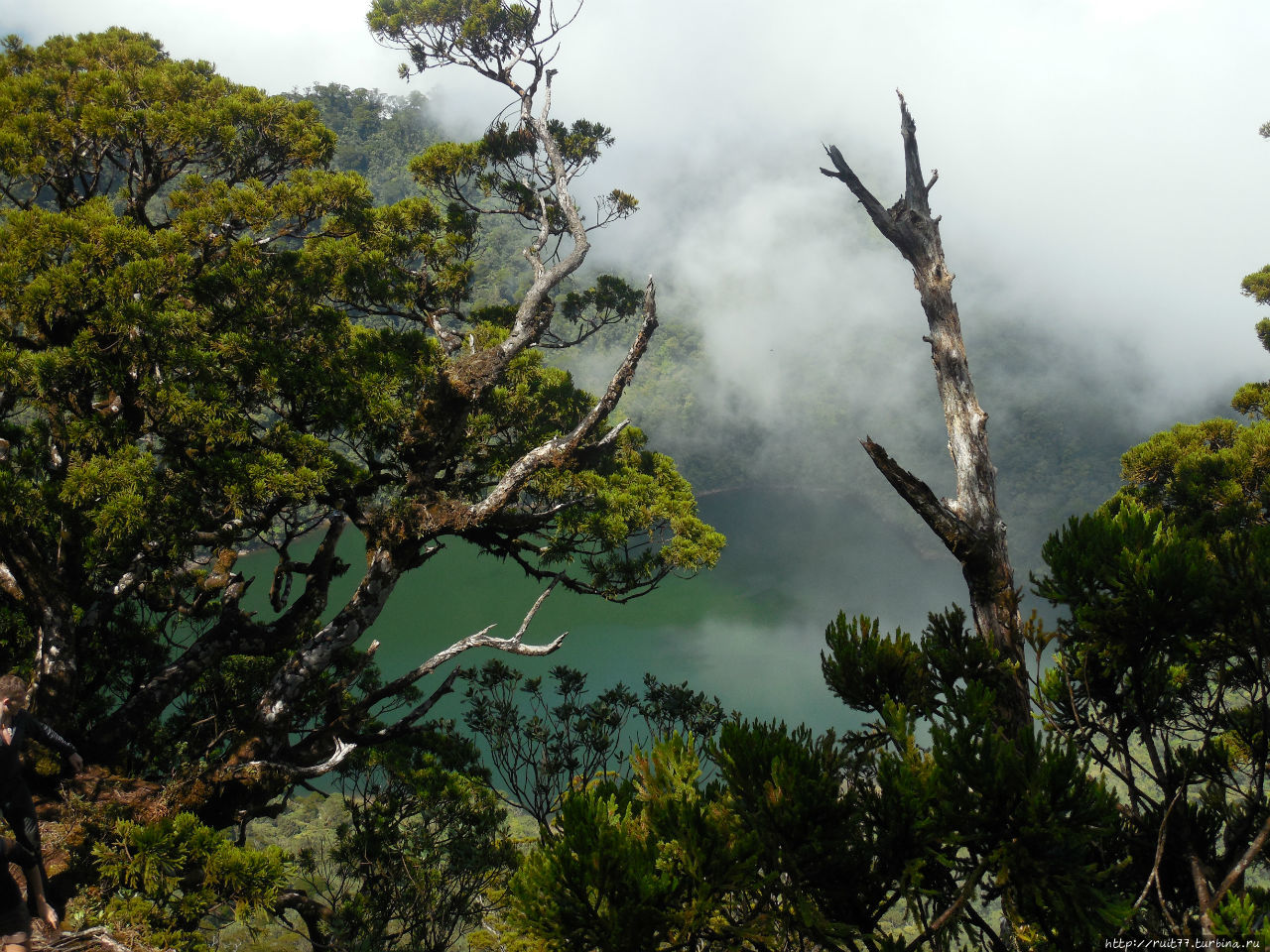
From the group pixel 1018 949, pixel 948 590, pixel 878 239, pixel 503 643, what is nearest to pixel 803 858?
pixel 1018 949

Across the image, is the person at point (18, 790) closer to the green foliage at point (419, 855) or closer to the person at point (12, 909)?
the person at point (12, 909)

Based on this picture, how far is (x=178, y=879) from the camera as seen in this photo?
136 inches

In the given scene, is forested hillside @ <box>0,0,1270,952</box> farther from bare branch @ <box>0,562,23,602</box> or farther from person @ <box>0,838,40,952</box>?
person @ <box>0,838,40,952</box>

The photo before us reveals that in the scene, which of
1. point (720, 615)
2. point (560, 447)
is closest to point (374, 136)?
point (720, 615)

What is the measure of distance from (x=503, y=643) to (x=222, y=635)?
6.81 feet

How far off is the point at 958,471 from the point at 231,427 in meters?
4.24

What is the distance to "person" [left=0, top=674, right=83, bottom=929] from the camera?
8.77 feet

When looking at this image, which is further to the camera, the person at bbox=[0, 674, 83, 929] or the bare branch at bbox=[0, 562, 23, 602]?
the bare branch at bbox=[0, 562, 23, 602]

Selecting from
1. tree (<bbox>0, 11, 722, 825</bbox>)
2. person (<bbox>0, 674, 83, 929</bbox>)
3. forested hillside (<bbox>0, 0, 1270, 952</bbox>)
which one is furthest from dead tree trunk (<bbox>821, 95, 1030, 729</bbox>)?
person (<bbox>0, 674, 83, 929</bbox>)

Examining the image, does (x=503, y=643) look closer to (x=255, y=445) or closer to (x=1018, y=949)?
(x=255, y=445)

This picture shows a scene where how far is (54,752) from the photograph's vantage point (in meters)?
4.29

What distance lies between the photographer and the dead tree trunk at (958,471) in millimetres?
2830

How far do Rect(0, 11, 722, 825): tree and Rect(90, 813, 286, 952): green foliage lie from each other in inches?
36.1

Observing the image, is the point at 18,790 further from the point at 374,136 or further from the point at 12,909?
the point at 374,136
